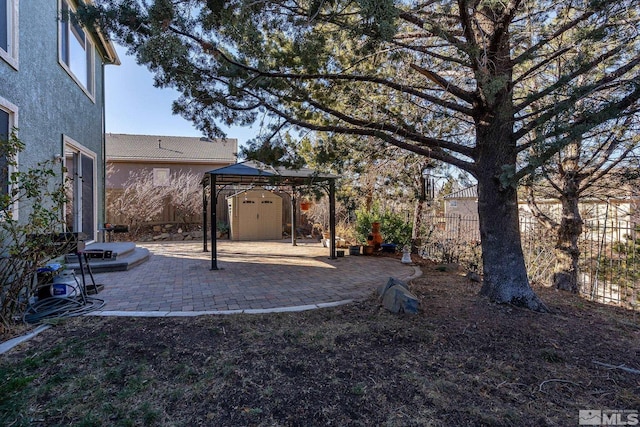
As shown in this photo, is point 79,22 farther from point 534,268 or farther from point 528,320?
point 534,268

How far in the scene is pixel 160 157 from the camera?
645 inches

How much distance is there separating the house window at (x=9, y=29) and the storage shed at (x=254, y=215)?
336 inches

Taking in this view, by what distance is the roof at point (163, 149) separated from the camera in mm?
16211

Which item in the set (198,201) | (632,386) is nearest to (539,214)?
(632,386)

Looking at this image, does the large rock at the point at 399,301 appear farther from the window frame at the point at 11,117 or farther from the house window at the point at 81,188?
the house window at the point at 81,188

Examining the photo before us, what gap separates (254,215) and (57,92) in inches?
318

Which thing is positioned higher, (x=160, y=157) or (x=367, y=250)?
(x=160, y=157)

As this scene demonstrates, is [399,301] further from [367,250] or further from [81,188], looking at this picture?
[81,188]

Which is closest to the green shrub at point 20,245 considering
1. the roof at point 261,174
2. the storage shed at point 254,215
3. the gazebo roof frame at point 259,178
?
the roof at point 261,174

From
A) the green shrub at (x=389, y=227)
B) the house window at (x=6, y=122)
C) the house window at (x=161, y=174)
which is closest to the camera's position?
the house window at (x=6, y=122)

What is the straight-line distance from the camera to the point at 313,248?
35.5 ft

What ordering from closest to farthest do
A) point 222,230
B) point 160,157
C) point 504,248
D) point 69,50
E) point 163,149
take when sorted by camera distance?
point 504,248, point 69,50, point 222,230, point 160,157, point 163,149

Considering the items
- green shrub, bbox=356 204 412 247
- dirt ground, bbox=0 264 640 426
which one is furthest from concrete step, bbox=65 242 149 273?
green shrub, bbox=356 204 412 247

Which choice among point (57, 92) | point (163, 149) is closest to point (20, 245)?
point (57, 92)
